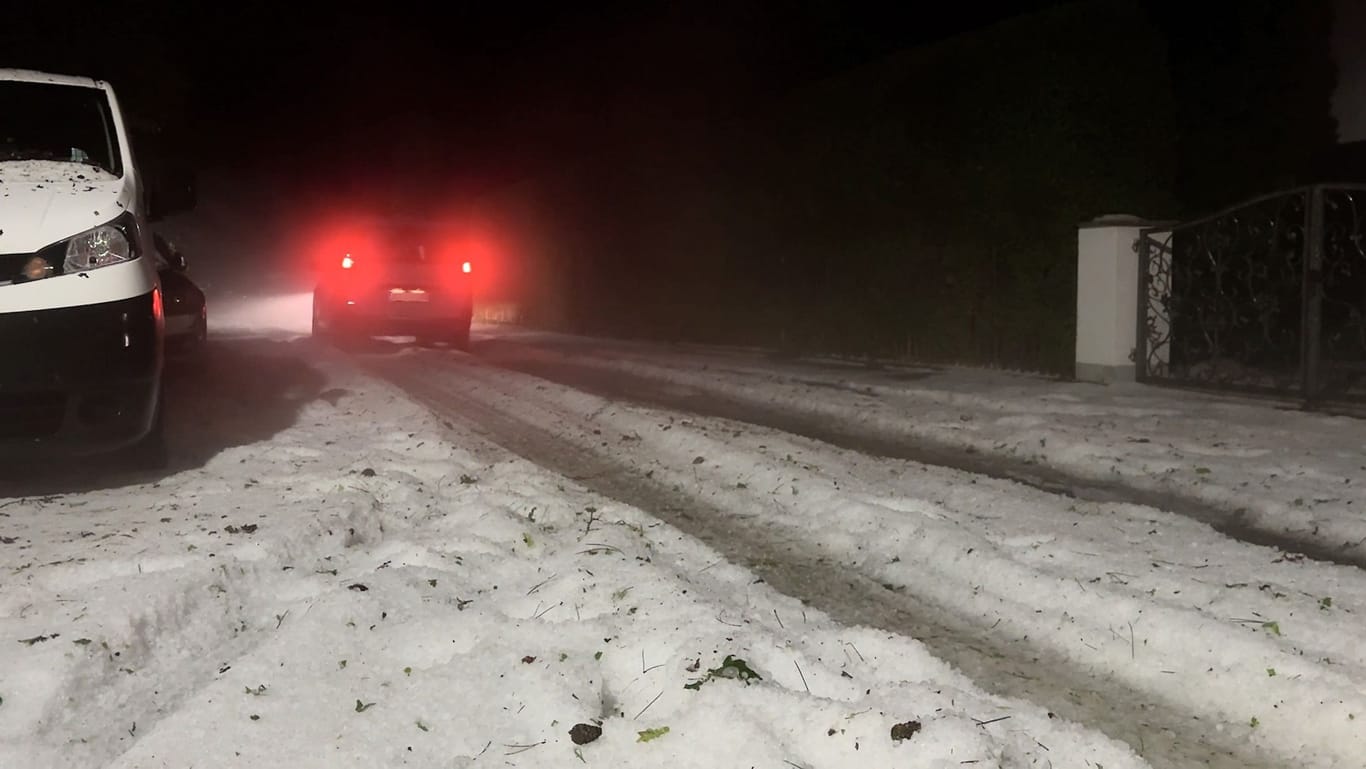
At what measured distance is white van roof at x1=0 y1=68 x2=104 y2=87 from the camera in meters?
6.05

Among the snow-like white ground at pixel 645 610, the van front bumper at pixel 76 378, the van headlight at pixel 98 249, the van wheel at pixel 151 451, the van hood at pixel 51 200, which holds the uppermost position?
the van hood at pixel 51 200

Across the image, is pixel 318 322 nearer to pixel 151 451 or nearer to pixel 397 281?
pixel 397 281

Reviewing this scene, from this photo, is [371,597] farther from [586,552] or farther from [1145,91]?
[1145,91]

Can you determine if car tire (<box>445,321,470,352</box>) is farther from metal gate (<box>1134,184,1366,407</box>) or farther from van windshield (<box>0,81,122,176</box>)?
metal gate (<box>1134,184,1366,407</box>)

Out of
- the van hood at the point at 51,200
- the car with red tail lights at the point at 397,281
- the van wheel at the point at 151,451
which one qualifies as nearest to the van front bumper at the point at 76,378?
the van hood at the point at 51,200

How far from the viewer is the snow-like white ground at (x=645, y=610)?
2.81 metres

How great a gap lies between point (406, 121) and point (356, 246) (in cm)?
2502

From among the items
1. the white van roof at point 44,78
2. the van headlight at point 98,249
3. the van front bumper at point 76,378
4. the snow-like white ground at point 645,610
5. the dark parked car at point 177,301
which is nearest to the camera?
the snow-like white ground at point 645,610

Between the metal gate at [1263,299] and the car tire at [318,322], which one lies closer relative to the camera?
the metal gate at [1263,299]

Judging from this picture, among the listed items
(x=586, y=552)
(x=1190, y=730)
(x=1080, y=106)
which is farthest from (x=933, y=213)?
(x=1190, y=730)

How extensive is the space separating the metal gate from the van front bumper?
8.03 meters

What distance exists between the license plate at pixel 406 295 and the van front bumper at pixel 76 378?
27.9 feet

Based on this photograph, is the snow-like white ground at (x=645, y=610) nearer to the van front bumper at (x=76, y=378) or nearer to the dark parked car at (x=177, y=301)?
the van front bumper at (x=76, y=378)

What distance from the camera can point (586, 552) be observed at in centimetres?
431
